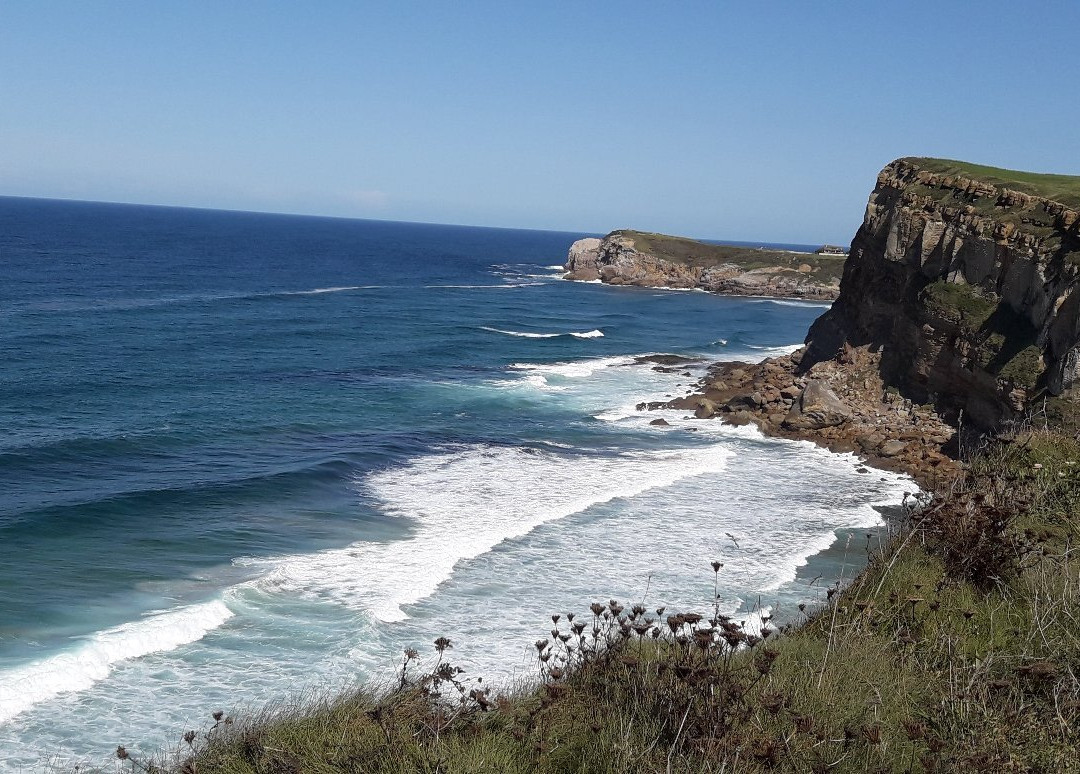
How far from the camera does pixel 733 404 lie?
3650cm

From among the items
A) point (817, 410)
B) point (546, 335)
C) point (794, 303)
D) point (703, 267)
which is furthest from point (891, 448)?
point (703, 267)

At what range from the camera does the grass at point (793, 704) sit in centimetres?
548

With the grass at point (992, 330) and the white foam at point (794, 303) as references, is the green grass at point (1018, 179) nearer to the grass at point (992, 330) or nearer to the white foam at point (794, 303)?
the grass at point (992, 330)

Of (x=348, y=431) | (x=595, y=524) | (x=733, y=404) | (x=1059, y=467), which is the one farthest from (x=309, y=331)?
(x=1059, y=467)

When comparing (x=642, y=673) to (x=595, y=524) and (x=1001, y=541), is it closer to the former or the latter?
(x=1001, y=541)

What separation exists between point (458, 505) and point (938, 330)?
19.4 m

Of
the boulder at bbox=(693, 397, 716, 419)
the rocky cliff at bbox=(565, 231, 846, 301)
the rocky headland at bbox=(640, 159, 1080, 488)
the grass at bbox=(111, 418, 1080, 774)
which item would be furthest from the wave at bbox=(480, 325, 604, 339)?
the grass at bbox=(111, 418, 1080, 774)

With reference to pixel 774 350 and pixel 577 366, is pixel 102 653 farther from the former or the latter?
pixel 774 350

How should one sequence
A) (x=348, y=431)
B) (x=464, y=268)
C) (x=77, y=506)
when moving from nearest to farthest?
(x=77, y=506) → (x=348, y=431) → (x=464, y=268)

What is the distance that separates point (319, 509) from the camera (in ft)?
70.7

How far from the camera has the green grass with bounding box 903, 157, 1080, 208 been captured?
96.4ft

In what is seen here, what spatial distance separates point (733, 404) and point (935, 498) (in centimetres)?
2646

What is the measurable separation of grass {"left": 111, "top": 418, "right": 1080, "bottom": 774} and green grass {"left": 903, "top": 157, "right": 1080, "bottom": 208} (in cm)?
2496

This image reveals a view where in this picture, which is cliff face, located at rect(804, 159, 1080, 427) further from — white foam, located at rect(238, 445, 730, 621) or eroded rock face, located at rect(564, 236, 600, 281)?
eroded rock face, located at rect(564, 236, 600, 281)
